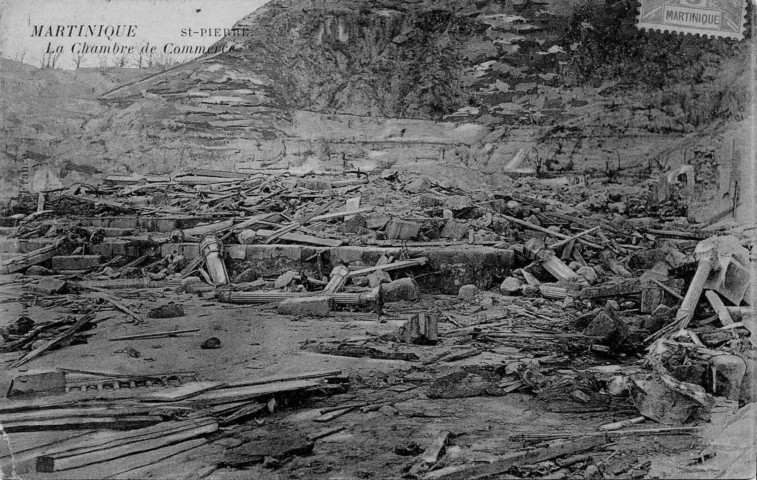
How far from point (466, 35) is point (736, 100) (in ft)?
8.26

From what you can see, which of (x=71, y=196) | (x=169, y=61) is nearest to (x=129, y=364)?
(x=71, y=196)

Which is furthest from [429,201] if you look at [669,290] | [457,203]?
[669,290]

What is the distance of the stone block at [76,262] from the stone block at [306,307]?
165 cm

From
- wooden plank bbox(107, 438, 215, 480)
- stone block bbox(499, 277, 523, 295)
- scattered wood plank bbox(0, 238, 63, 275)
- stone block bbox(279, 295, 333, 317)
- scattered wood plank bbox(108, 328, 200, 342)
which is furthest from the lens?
stone block bbox(499, 277, 523, 295)

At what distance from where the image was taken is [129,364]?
18.0 ft

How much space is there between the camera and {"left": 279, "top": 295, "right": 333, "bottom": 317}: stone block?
19.1 ft

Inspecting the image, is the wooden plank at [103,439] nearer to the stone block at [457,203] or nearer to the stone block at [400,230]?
the stone block at [400,230]

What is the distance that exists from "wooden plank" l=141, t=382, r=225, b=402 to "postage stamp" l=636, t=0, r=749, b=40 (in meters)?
4.86

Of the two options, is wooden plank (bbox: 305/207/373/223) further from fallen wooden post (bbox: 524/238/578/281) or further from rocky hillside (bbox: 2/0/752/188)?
fallen wooden post (bbox: 524/238/578/281)

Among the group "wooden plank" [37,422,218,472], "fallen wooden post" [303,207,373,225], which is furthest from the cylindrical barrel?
"wooden plank" [37,422,218,472]

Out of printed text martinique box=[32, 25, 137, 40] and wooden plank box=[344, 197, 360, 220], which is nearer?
printed text martinique box=[32, 25, 137, 40]

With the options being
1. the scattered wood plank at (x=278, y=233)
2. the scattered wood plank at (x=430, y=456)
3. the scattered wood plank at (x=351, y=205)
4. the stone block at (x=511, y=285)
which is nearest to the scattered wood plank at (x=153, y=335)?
the scattered wood plank at (x=278, y=233)

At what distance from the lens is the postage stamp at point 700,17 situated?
19.9ft

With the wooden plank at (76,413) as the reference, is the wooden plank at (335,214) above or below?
above
